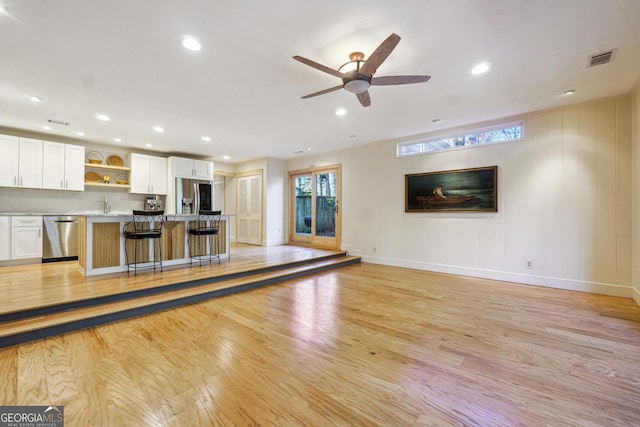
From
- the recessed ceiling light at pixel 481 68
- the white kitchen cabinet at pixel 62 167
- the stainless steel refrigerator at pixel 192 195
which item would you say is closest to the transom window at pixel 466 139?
the recessed ceiling light at pixel 481 68

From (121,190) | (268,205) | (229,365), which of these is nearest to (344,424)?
(229,365)

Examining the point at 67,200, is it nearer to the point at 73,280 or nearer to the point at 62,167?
the point at 62,167

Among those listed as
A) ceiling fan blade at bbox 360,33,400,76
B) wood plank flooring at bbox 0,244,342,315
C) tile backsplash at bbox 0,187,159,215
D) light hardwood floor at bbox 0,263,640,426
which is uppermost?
ceiling fan blade at bbox 360,33,400,76

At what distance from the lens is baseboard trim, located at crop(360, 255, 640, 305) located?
3.73 meters

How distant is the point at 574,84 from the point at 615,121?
3.49 ft

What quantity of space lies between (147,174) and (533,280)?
327 inches

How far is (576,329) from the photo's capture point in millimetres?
2715

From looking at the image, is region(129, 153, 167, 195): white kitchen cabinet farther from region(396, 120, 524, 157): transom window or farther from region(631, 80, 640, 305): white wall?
region(631, 80, 640, 305): white wall

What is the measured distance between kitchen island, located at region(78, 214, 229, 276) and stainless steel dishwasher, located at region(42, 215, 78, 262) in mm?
1531

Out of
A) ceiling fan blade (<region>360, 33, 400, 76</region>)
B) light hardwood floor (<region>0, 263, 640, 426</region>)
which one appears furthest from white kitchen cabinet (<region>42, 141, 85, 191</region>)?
ceiling fan blade (<region>360, 33, 400, 76</region>)

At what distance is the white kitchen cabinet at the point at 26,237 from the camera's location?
4.82 m

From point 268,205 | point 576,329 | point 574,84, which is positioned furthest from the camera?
point 268,205

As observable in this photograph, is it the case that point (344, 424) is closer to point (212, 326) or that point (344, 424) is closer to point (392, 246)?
point (212, 326)

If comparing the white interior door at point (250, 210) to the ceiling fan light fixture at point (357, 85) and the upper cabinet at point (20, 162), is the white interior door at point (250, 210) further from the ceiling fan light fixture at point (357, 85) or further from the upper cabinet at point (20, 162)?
the ceiling fan light fixture at point (357, 85)
